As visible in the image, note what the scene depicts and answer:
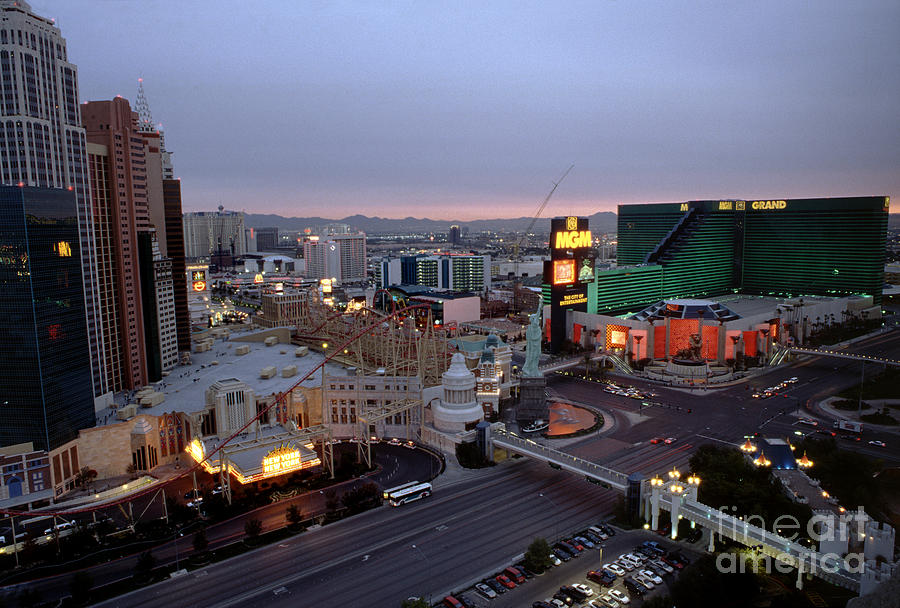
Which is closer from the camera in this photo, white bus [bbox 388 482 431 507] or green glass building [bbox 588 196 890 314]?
white bus [bbox 388 482 431 507]

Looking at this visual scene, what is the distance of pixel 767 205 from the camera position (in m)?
164

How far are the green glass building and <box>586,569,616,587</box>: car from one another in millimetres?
91707

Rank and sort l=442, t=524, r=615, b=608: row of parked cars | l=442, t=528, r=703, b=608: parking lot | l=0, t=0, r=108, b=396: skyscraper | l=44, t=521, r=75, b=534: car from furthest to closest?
1. l=0, t=0, r=108, b=396: skyscraper
2. l=44, t=521, r=75, b=534: car
3. l=442, t=528, r=703, b=608: parking lot
4. l=442, t=524, r=615, b=608: row of parked cars

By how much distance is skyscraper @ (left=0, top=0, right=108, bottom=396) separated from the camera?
208 feet

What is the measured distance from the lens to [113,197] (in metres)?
81.8

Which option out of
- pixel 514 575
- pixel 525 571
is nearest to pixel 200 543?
pixel 514 575

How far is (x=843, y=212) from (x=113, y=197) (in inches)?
6413

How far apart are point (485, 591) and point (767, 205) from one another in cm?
15672

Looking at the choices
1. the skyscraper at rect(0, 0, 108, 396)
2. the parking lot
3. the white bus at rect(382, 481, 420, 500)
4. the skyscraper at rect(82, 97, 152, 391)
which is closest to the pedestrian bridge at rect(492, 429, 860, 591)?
the parking lot

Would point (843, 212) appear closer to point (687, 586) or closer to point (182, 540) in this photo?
point (687, 586)

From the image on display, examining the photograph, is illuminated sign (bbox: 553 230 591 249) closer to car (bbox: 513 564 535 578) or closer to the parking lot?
the parking lot

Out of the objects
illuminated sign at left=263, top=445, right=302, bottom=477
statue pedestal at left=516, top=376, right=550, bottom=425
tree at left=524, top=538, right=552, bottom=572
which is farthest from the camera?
statue pedestal at left=516, top=376, right=550, bottom=425

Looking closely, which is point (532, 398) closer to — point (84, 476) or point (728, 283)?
point (84, 476)

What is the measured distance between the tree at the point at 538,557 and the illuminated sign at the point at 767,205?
5911 inches
